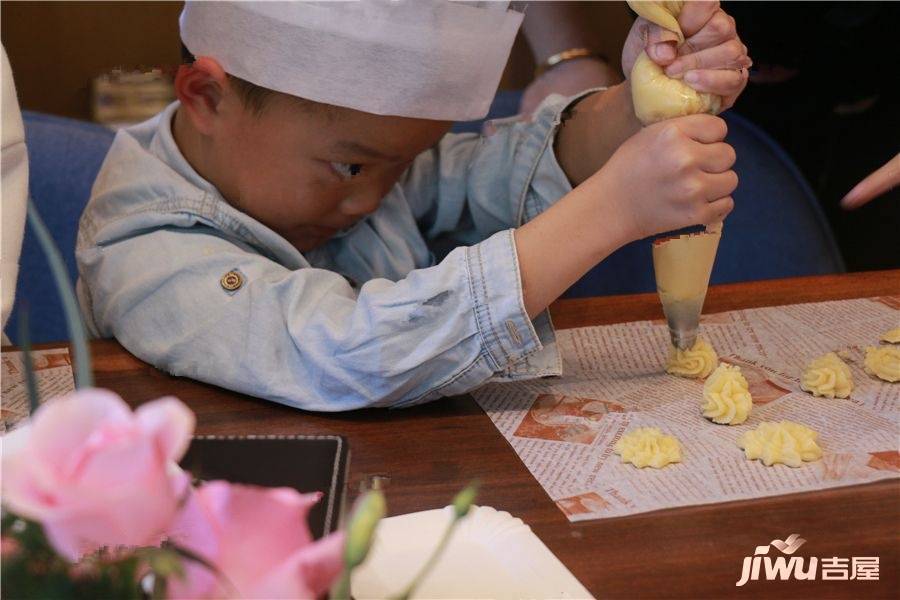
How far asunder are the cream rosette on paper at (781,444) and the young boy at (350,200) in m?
0.16

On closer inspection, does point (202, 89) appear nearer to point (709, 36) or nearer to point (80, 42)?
point (709, 36)

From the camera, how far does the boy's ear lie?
0.82 m

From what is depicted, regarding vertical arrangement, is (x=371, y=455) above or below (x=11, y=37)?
above

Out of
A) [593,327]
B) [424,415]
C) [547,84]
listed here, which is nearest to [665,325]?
[593,327]

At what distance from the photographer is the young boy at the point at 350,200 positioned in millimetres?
689

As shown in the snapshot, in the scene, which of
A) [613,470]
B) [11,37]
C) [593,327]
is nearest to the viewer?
[613,470]

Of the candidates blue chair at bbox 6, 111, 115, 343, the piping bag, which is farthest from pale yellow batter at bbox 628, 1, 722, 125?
blue chair at bbox 6, 111, 115, 343

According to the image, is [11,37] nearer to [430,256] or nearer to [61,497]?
[430,256]

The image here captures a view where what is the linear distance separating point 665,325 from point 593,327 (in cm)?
6

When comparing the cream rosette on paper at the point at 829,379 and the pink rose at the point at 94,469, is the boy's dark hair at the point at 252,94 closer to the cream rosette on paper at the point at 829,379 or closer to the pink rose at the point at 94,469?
the cream rosette on paper at the point at 829,379

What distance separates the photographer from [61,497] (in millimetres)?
199

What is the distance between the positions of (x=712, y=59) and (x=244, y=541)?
57cm

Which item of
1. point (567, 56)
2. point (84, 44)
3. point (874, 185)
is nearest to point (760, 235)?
point (567, 56)


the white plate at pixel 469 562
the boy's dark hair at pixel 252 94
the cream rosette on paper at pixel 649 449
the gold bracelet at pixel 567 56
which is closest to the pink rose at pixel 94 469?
the white plate at pixel 469 562
